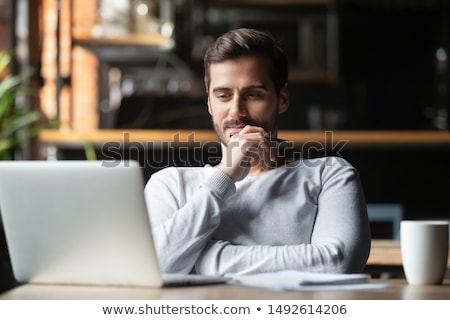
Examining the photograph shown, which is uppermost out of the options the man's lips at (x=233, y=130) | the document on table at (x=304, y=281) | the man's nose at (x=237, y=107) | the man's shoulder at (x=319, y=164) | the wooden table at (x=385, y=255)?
the man's nose at (x=237, y=107)

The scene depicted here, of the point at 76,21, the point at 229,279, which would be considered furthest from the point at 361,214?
the point at 76,21

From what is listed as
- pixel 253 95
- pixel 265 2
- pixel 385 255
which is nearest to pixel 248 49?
pixel 253 95

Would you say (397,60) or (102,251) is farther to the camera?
(397,60)

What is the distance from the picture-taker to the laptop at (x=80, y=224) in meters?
1.24

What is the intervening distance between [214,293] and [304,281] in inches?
5.9

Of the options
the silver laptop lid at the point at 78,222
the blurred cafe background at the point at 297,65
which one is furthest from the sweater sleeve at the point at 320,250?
the blurred cafe background at the point at 297,65

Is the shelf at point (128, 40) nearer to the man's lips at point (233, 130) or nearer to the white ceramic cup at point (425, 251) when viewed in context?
the man's lips at point (233, 130)

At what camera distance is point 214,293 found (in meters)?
1.26

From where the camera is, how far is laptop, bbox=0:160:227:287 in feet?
4.07

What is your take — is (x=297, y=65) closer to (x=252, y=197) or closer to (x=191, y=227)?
(x=252, y=197)

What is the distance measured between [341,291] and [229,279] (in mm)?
191

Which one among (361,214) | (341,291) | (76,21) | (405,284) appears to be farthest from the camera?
(76,21)

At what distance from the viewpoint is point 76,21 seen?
4.78m
